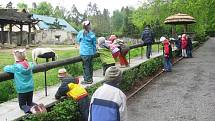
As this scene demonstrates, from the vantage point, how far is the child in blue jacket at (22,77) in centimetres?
814

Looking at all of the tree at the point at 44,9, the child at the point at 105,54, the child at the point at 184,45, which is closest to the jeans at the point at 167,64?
the child at the point at 105,54

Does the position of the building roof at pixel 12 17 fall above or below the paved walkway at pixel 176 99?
above

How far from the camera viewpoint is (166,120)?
10.7m

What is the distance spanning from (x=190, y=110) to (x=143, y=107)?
126cm

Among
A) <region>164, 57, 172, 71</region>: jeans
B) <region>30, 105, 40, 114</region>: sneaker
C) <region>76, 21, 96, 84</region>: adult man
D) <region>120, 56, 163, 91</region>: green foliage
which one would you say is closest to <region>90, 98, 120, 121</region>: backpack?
<region>30, 105, 40, 114</region>: sneaker

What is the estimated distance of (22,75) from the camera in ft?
27.0

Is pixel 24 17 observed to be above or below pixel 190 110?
above

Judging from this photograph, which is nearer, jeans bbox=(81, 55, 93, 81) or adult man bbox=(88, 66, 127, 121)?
adult man bbox=(88, 66, 127, 121)

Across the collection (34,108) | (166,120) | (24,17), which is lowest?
(166,120)

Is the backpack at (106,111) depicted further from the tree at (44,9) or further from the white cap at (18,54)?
the tree at (44,9)

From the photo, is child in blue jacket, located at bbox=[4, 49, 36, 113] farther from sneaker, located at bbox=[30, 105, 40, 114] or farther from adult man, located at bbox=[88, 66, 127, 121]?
adult man, located at bbox=[88, 66, 127, 121]

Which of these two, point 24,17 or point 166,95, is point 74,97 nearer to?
point 166,95

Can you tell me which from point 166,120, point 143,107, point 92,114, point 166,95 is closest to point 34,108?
point 92,114

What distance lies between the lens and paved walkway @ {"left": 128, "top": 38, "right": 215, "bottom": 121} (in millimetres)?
11109
